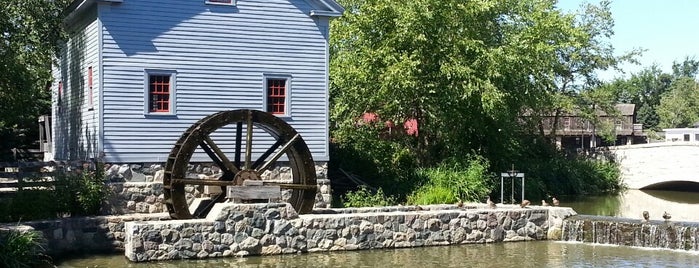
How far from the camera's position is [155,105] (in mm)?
17250

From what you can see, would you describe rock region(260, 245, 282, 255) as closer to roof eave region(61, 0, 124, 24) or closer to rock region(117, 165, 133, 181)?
rock region(117, 165, 133, 181)

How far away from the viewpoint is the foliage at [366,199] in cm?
2016

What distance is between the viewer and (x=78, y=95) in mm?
18594

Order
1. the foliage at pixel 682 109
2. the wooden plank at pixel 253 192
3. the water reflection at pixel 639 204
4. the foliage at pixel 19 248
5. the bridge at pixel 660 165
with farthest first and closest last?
the foliage at pixel 682 109
the bridge at pixel 660 165
the water reflection at pixel 639 204
the wooden plank at pixel 253 192
the foliage at pixel 19 248

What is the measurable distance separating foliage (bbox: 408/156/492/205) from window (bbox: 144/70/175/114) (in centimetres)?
703

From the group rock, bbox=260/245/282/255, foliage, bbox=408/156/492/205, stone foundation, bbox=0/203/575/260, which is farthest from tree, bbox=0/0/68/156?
foliage, bbox=408/156/492/205

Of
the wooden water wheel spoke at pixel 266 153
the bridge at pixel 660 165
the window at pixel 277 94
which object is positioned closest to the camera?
the wooden water wheel spoke at pixel 266 153

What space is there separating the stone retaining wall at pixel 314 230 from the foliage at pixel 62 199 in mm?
1997

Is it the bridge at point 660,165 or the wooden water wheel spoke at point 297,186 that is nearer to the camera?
the wooden water wheel spoke at point 297,186

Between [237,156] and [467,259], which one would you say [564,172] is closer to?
[467,259]

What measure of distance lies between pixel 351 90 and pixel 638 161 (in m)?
18.5

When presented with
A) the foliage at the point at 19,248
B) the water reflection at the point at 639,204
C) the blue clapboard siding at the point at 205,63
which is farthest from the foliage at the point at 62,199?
the water reflection at the point at 639,204

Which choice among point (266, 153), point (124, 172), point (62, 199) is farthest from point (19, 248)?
point (266, 153)

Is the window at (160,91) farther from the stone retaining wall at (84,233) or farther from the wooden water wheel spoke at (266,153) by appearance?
the stone retaining wall at (84,233)
